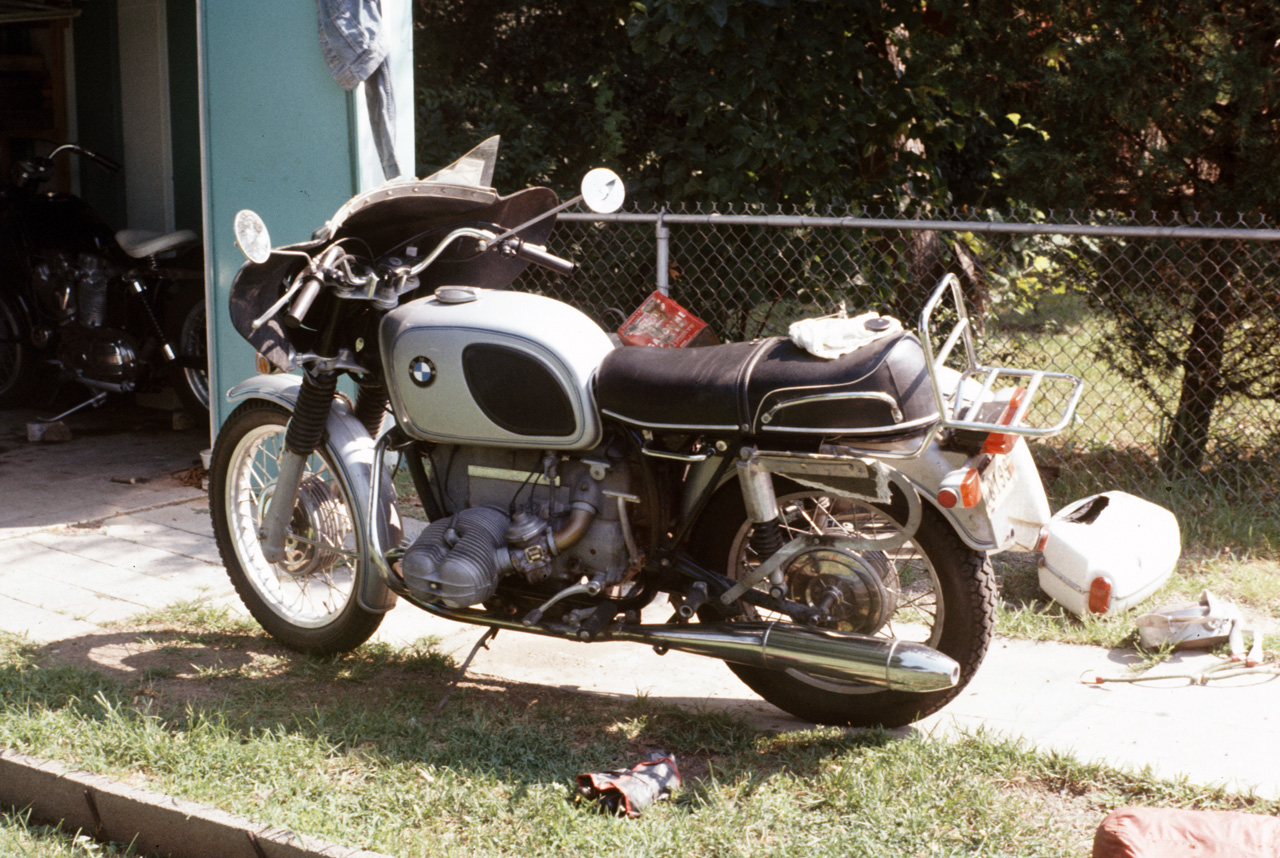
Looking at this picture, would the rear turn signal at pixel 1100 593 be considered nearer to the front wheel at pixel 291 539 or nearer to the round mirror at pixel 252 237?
the front wheel at pixel 291 539

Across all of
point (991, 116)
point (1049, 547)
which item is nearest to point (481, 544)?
point (1049, 547)

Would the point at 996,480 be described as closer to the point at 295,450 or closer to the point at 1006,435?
the point at 1006,435

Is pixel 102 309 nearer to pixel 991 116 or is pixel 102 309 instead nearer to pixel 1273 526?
pixel 991 116

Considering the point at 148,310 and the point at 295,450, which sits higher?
the point at 295,450

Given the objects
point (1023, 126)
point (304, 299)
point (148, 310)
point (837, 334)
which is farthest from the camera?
point (148, 310)

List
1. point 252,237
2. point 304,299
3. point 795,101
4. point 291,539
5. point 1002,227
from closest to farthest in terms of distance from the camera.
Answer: point 252,237 → point 304,299 → point 291,539 → point 1002,227 → point 795,101

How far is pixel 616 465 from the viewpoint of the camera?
11.1 feet


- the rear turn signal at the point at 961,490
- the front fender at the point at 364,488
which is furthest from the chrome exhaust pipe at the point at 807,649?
the front fender at the point at 364,488

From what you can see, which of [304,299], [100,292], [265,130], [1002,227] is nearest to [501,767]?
[304,299]

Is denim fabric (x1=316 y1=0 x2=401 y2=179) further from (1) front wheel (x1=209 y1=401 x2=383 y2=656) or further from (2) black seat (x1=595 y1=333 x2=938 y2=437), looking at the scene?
(2) black seat (x1=595 y1=333 x2=938 y2=437)

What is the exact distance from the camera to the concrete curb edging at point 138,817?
2869 millimetres

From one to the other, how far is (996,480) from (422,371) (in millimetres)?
1586

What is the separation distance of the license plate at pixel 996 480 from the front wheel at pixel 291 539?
183 cm

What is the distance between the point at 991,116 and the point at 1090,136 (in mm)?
1042
